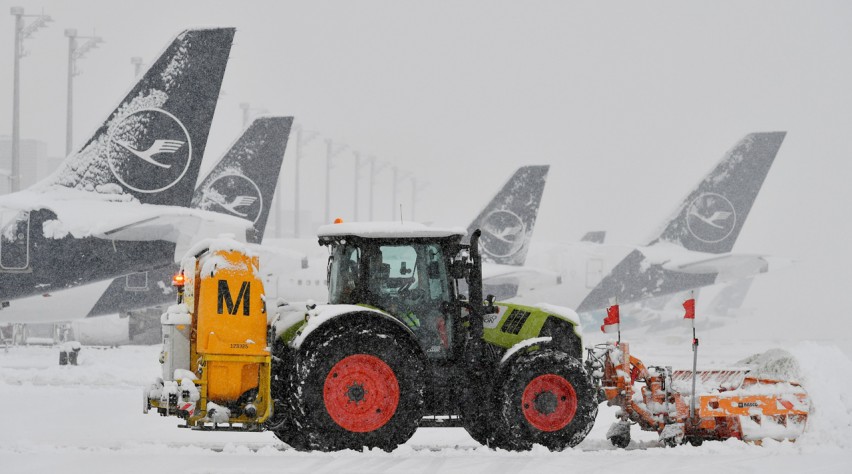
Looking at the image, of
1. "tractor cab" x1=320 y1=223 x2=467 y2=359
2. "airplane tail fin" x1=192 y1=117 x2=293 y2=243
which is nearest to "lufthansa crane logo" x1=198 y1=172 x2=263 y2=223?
"airplane tail fin" x1=192 y1=117 x2=293 y2=243

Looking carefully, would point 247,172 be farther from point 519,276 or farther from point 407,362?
point 407,362

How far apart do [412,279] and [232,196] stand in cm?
1832

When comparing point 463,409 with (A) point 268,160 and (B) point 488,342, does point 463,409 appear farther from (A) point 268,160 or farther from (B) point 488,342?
(A) point 268,160

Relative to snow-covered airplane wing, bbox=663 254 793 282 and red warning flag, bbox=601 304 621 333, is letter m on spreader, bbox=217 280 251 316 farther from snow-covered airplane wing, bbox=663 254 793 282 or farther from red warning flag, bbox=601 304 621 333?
snow-covered airplane wing, bbox=663 254 793 282

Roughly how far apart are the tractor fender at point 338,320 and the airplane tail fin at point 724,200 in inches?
1136

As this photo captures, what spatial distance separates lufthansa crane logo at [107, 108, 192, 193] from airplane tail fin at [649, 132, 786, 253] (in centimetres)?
2148

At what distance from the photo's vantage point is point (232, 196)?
27.3 meters

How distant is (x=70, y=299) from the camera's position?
Result: 2120 cm

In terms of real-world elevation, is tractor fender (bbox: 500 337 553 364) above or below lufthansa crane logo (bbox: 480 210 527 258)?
below

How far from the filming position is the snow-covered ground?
8781mm

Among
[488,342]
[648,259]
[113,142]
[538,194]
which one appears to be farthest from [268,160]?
[488,342]

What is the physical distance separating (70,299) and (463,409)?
13.7m

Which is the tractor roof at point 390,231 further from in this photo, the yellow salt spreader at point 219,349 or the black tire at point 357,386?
the yellow salt spreader at point 219,349

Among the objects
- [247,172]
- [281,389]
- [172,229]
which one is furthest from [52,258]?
[281,389]
